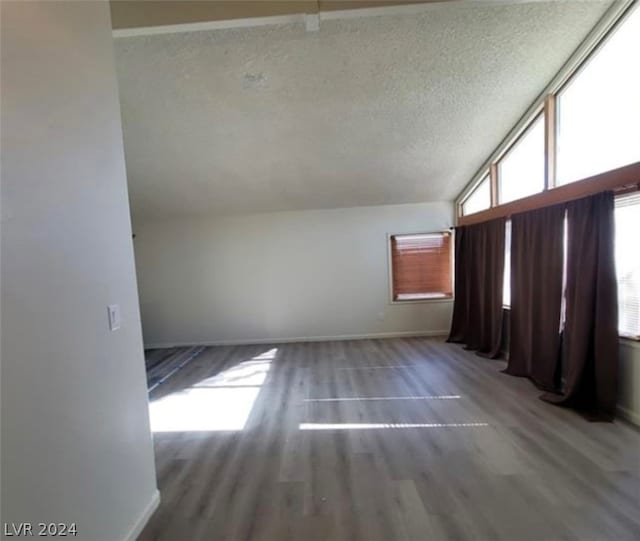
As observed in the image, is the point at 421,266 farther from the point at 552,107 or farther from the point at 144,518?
the point at 144,518

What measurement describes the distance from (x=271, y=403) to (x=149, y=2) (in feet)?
10.6

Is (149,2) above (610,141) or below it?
above

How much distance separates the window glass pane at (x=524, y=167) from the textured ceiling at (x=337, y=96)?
26 cm

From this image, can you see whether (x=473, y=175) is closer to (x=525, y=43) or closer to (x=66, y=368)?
(x=525, y=43)

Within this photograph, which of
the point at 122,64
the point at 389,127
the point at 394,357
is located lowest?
the point at 394,357

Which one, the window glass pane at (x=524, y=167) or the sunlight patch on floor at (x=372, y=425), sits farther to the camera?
the window glass pane at (x=524, y=167)

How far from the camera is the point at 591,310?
2662 millimetres

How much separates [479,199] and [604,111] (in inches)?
85.6

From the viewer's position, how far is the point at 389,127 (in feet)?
11.5

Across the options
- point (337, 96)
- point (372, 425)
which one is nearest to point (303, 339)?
point (372, 425)

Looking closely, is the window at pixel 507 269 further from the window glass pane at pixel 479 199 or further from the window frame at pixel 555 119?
the window glass pane at pixel 479 199

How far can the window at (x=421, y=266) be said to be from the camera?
5543 mm

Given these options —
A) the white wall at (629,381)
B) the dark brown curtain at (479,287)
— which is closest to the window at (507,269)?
the dark brown curtain at (479,287)

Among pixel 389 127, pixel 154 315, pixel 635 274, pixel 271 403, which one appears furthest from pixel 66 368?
pixel 154 315
